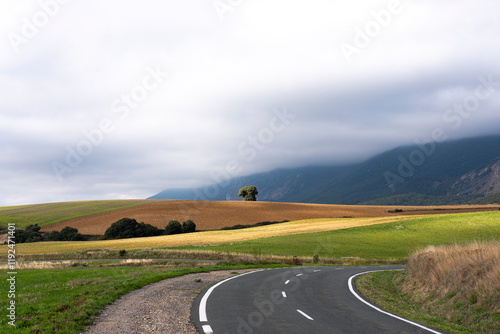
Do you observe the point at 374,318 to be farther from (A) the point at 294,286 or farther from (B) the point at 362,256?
(B) the point at 362,256

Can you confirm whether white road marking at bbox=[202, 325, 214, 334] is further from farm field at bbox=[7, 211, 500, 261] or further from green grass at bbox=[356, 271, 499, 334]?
farm field at bbox=[7, 211, 500, 261]

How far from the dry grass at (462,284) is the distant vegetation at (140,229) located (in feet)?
236

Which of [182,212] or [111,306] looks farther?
[182,212]

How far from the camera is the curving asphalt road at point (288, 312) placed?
1091 cm

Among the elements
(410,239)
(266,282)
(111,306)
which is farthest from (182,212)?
(111,306)

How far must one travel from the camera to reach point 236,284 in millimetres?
20625

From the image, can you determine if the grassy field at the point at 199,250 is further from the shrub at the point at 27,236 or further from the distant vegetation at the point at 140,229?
the distant vegetation at the point at 140,229

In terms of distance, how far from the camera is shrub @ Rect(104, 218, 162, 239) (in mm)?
87188

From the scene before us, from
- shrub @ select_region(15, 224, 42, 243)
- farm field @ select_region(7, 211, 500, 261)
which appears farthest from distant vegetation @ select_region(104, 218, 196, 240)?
farm field @ select_region(7, 211, 500, 261)

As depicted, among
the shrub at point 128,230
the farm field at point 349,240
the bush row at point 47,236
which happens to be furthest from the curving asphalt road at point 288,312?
the bush row at point 47,236

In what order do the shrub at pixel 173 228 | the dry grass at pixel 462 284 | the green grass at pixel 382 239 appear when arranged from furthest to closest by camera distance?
the shrub at pixel 173 228, the green grass at pixel 382 239, the dry grass at pixel 462 284

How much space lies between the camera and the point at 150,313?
1232cm

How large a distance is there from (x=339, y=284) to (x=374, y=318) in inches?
388

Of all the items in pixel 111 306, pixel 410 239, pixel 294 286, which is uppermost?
pixel 111 306
